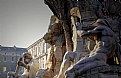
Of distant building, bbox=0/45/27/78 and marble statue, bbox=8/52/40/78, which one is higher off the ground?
distant building, bbox=0/45/27/78

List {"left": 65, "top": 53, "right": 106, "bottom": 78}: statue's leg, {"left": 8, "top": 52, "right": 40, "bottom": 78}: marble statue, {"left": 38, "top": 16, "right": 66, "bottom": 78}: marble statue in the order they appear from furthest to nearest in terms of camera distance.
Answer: {"left": 8, "top": 52, "right": 40, "bottom": 78}: marble statue
{"left": 38, "top": 16, "right": 66, "bottom": 78}: marble statue
{"left": 65, "top": 53, "right": 106, "bottom": 78}: statue's leg

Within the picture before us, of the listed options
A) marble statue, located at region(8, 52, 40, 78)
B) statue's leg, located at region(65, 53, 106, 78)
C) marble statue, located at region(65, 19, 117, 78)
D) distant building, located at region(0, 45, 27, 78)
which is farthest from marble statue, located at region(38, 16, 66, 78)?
distant building, located at region(0, 45, 27, 78)

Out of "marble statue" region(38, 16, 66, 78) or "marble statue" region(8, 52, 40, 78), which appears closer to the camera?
"marble statue" region(38, 16, 66, 78)

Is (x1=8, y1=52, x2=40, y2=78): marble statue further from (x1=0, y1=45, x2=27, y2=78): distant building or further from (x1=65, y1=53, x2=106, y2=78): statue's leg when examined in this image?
(x1=0, y1=45, x2=27, y2=78): distant building

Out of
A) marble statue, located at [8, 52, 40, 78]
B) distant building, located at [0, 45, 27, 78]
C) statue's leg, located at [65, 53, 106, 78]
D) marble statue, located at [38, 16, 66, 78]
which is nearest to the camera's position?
statue's leg, located at [65, 53, 106, 78]

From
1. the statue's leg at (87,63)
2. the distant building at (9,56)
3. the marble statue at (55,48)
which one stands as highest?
the distant building at (9,56)

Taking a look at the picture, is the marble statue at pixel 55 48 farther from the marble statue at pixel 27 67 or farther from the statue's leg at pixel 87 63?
the statue's leg at pixel 87 63

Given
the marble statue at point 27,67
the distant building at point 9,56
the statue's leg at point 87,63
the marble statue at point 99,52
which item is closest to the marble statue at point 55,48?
the marble statue at point 27,67

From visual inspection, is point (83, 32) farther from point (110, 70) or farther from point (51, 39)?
point (51, 39)

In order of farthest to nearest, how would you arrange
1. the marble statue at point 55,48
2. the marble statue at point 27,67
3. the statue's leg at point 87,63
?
the marble statue at point 27,67
the marble statue at point 55,48
the statue's leg at point 87,63

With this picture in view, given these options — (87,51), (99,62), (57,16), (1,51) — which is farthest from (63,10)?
(1,51)

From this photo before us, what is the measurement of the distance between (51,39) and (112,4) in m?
4.58

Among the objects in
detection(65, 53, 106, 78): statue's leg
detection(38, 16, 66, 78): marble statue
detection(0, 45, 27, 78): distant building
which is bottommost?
detection(65, 53, 106, 78): statue's leg

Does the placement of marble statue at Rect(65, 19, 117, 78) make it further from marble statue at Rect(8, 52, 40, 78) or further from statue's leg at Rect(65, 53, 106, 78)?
marble statue at Rect(8, 52, 40, 78)
